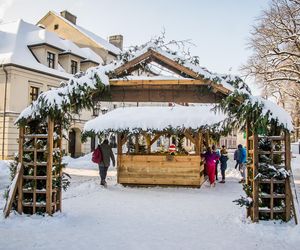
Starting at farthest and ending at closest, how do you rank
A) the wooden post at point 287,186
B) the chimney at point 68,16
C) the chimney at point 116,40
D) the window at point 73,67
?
the chimney at point 116,40 → the chimney at point 68,16 → the window at point 73,67 → the wooden post at point 287,186

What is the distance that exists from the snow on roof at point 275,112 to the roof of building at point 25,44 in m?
19.3

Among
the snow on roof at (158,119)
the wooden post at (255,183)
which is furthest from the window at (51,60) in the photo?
the wooden post at (255,183)

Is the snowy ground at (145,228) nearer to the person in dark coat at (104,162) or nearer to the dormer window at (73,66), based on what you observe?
the person in dark coat at (104,162)

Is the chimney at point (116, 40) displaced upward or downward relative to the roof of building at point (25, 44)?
upward

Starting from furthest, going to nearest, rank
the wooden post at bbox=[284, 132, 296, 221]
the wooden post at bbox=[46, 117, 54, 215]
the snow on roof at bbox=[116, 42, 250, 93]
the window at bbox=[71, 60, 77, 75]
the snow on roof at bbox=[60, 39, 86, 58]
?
the window at bbox=[71, 60, 77, 75], the snow on roof at bbox=[60, 39, 86, 58], the snow on roof at bbox=[116, 42, 250, 93], the wooden post at bbox=[46, 117, 54, 215], the wooden post at bbox=[284, 132, 296, 221]

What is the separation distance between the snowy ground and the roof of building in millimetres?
15873

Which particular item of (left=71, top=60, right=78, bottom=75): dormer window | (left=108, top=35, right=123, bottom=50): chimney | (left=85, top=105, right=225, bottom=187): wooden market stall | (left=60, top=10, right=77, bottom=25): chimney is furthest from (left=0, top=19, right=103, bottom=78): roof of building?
(left=85, top=105, right=225, bottom=187): wooden market stall

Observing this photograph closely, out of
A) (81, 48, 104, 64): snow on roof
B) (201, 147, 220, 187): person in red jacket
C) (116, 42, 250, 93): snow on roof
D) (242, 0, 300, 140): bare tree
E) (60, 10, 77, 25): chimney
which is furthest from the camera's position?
(60, 10, 77, 25): chimney

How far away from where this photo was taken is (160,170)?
1452cm

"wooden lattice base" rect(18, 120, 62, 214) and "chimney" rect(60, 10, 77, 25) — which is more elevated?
"chimney" rect(60, 10, 77, 25)

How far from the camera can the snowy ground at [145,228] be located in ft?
20.9

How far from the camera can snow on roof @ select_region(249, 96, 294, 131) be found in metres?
7.70

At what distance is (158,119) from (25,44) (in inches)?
634

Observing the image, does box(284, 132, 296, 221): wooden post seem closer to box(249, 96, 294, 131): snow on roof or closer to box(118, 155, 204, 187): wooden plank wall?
box(249, 96, 294, 131): snow on roof
